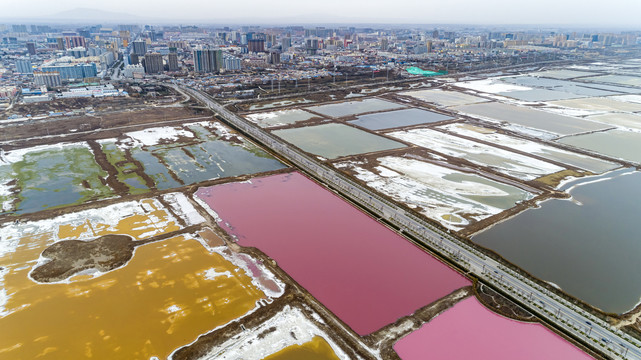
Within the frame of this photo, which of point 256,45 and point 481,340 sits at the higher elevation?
point 256,45

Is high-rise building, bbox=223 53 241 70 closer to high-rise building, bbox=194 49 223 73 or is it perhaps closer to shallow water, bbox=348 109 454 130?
high-rise building, bbox=194 49 223 73

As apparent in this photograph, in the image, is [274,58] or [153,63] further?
[274,58]

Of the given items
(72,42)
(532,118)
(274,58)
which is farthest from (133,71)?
(532,118)

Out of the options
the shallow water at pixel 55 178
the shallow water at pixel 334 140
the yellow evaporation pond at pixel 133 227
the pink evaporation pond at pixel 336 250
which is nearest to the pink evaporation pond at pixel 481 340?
the pink evaporation pond at pixel 336 250

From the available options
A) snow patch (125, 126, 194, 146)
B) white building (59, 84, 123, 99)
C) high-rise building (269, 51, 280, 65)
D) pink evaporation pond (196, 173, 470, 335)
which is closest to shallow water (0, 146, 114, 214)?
snow patch (125, 126, 194, 146)

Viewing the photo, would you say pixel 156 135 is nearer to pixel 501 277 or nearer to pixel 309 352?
pixel 309 352

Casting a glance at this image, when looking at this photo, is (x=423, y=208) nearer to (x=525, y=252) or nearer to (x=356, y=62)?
(x=525, y=252)
